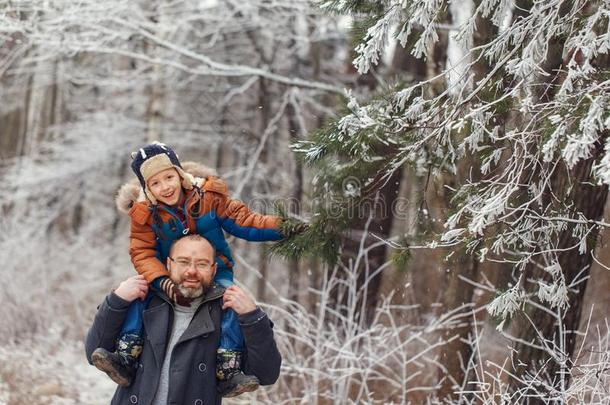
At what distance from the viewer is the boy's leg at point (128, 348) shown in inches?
123

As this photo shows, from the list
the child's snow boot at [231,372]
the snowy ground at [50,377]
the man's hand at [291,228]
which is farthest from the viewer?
the snowy ground at [50,377]

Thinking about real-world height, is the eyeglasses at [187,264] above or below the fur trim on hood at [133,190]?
below

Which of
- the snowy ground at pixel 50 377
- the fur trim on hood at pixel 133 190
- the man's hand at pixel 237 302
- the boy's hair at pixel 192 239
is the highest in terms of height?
the fur trim on hood at pixel 133 190

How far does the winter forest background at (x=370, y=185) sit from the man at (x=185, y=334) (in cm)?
55

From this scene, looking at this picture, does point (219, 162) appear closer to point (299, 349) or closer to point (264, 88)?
point (264, 88)

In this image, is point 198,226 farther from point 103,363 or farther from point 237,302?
point 103,363

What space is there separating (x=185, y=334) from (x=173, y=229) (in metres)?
0.45

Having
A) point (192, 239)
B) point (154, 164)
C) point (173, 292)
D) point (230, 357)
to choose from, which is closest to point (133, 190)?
point (154, 164)

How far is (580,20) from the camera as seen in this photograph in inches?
135

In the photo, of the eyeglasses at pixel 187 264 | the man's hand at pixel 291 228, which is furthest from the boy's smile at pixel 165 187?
the man's hand at pixel 291 228

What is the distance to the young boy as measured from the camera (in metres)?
3.19

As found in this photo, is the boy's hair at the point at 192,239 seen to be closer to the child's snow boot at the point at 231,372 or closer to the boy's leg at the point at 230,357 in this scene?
the boy's leg at the point at 230,357

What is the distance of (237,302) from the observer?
3146mm

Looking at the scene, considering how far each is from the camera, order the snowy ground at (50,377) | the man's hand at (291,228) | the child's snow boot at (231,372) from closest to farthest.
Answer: the child's snow boot at (231,372) → the man's hand at (291,228) → the snowy ground at (50,377)
